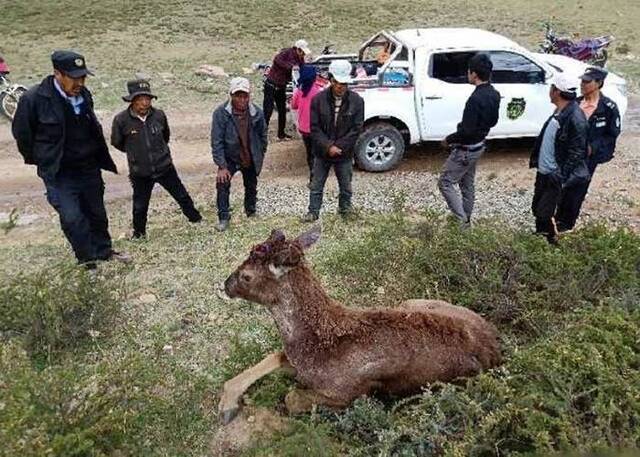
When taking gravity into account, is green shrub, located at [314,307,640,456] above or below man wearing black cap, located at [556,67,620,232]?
below

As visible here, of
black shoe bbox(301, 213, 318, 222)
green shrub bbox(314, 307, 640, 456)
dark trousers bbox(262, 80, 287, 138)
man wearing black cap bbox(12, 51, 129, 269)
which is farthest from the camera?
dark trousers bbox(262, 80, 287, 138)

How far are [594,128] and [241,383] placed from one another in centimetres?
423

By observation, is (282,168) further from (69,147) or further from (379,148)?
(69,147)

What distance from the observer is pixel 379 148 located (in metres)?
9.88

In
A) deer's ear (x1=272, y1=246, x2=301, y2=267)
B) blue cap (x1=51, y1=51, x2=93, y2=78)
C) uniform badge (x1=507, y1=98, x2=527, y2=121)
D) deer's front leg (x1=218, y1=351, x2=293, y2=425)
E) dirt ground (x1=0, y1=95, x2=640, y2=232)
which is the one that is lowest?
dirt ground (x1=0, y1=95, x2=640, y2=232)

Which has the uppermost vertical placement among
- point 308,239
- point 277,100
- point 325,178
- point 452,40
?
point 452,40

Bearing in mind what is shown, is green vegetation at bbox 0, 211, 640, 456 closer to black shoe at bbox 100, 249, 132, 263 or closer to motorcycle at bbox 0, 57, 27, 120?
black shoe at bbox 100, 249, 132, 263

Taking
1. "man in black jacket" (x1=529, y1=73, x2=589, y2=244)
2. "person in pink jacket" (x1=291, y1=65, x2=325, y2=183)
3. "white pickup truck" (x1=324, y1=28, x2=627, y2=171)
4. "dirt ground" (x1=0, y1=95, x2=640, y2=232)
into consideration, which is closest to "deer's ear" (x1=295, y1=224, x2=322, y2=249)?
"man in black jacket" (x1=529, y1=73, x2=589, y2=244)

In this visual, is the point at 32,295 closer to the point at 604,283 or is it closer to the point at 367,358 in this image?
the point at 367,358

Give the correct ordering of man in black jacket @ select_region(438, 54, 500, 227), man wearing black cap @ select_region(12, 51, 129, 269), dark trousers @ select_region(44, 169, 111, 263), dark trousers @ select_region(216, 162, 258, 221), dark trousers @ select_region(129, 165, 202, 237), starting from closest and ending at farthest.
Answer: man wearing black cap @ select_region(12, 51, 129, 269), dark trousers @ select_region(44, 169, 111, 263), man in black jacket @ select_region(438, 54, 500, 227), dark trousers @ select_region(129, 165, 202, 237), dark trousers @ select_region(216, 162, 258, 221)

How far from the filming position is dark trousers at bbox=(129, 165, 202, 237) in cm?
734

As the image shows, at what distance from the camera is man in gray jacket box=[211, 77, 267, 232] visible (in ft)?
24.2

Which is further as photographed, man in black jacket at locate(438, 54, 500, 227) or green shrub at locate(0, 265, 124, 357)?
man in black jacket at locate(438, 54, 500, 227)

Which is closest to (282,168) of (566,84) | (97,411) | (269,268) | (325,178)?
(325,178)
